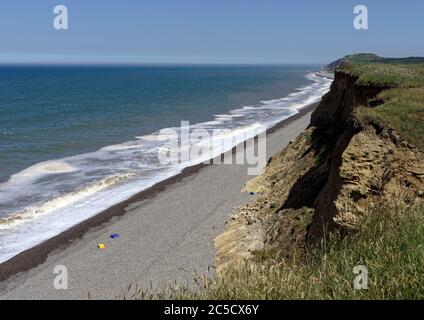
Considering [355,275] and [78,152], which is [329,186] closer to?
[355,275]

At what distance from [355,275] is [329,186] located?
276 inches

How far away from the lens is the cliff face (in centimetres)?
1145

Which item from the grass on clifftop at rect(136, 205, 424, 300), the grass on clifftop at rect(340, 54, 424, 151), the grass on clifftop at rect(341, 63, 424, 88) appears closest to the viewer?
the grass on clifftop at rect(136, 205, 424, 300)

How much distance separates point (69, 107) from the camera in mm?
70188

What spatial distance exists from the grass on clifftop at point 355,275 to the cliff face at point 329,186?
5.64 ft

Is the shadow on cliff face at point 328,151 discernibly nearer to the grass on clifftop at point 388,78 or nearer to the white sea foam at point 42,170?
the grass on clifftop at point 388,78

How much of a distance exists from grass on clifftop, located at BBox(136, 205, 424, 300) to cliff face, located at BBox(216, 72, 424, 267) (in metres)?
1.72

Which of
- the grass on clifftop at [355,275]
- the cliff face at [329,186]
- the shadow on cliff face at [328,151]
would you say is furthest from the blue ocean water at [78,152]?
the grass on clifftop at [355,275]

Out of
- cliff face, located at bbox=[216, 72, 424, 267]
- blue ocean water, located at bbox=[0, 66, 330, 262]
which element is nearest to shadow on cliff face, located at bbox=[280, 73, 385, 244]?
cliff face, located at bbox=[216, 72, 424, 267]

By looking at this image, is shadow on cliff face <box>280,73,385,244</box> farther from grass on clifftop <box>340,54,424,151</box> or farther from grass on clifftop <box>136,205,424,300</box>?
grass on clifftop <box>136,205,424,300</box>
